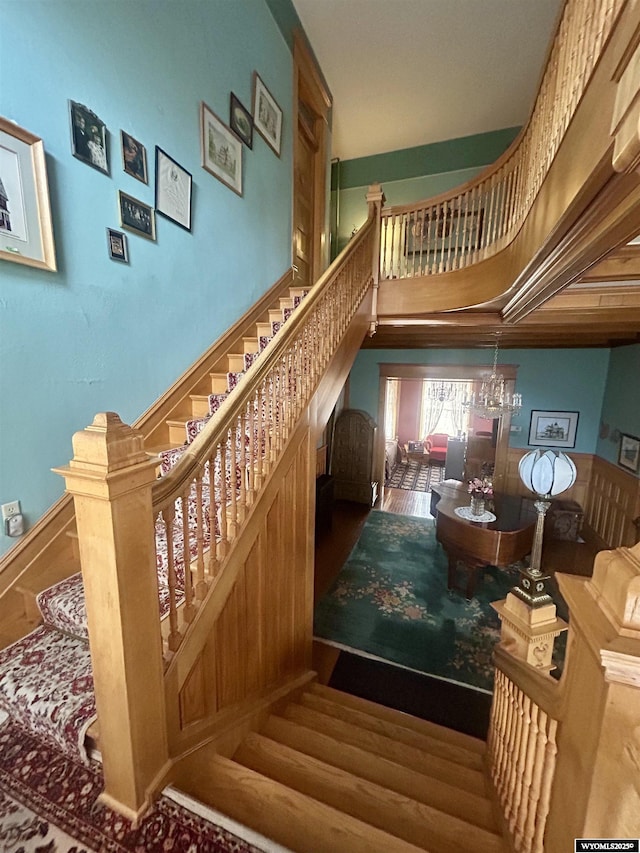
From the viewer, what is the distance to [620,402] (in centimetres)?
445

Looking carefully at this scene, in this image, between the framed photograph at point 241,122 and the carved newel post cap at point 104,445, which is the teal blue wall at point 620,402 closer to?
the framed photograph at point 241,122

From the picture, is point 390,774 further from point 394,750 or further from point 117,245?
point 117,245

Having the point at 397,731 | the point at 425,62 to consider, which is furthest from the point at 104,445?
the point at 425,62

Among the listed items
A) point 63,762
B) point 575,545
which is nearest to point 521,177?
point 63,762

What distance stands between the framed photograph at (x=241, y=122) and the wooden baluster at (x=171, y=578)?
351cm

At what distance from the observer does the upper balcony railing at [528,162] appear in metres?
1.21

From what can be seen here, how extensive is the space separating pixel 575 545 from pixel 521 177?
4529mm

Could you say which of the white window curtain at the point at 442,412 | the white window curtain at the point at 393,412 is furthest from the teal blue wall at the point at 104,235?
the white window curtain at the point at 442,412

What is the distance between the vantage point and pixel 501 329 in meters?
3.89

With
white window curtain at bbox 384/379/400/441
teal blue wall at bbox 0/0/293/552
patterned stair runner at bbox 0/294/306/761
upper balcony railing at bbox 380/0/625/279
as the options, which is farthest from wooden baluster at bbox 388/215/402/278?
white window curtain at bbox 384/379/400/441

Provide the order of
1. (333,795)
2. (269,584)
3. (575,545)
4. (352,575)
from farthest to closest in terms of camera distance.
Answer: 1. (575,545)
2. (352,575)
3. (269,584)
4. (333,795)

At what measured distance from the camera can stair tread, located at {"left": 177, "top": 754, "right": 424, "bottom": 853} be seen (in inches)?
40.6

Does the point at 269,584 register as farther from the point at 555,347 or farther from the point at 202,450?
the point at 555,347

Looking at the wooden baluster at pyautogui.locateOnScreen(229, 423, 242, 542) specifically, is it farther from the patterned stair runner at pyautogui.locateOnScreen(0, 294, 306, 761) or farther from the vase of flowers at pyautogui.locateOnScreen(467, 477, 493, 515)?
the vase of flowers at pyautogui.locateOnScreen(467, 477, 493, 515)
